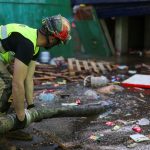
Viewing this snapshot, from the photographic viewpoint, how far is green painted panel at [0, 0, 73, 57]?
11641 millimetres

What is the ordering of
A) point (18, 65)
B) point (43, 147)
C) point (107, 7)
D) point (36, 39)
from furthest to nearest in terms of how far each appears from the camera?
point (107, 7)
point (43, 147)
point (36, 39)
point (18, 65)

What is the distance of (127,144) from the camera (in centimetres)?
506

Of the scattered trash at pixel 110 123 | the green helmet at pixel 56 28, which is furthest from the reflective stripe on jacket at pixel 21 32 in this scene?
the scattered trash at pixel 110 123

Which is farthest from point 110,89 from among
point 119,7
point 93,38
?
point 93,38

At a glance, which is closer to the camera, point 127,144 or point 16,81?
point 16,81

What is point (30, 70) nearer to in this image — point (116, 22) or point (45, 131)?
point (45, 131)

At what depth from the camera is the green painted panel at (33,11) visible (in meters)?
11.6

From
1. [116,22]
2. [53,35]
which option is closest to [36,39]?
[53,35]

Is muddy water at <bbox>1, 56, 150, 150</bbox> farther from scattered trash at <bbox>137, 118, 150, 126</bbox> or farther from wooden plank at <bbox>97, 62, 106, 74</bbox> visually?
wooden plank at <bbox>97, 62, 106, 74</bbox>

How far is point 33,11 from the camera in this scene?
1241cm

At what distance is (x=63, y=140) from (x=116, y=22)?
1075 centimetres

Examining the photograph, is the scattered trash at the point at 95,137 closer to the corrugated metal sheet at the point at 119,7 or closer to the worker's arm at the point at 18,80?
the worker's arm at the point at 18,80

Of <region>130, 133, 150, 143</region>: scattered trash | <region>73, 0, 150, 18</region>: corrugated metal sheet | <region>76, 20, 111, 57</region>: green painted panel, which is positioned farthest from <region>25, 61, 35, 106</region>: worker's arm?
<region>76, 20, 111, 57</region>: green painted panel

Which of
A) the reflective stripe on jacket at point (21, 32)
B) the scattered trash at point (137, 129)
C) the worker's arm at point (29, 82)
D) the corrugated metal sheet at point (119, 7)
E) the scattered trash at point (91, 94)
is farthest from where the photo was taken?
the corrugated metal sheet at point (119, 7)
